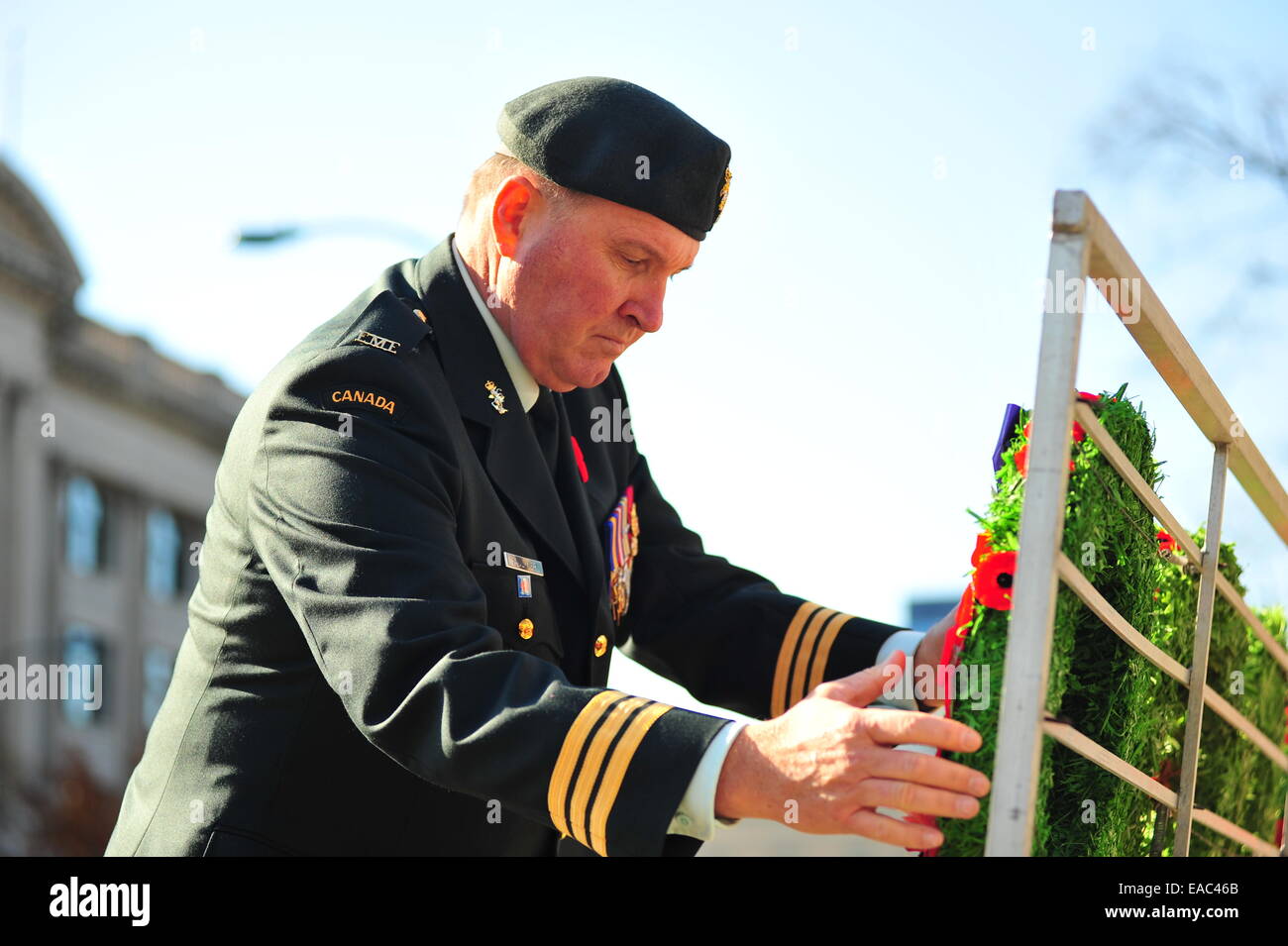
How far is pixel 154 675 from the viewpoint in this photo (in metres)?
43.1

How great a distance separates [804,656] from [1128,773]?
3.82ft

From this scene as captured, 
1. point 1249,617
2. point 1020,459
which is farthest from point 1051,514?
point 1249,617

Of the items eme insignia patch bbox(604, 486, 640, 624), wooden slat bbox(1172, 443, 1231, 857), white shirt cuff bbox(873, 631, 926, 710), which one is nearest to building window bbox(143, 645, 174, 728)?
eme insignia patch bbox(604, 486, 640, 624)

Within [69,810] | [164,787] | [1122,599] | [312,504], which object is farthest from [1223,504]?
[69,810]

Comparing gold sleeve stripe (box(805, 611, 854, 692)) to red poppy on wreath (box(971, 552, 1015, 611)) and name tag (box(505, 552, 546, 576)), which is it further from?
red poppy on wreath (box(971, 552, 1015, 611))

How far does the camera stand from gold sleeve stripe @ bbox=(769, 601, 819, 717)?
140 inches

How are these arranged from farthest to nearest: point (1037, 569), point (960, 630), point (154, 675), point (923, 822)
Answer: point (154, 675)
point (960, 630)
point (923, 822)
point (1037, 569)

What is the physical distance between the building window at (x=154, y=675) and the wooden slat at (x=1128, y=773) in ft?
133

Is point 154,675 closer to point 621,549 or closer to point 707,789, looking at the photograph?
point 621,549

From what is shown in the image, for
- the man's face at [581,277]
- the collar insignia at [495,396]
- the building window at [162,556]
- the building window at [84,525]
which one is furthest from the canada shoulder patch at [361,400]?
the building window at [162,556]

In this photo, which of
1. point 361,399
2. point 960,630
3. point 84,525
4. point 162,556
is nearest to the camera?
point 960,630

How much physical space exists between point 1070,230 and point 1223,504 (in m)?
1.11

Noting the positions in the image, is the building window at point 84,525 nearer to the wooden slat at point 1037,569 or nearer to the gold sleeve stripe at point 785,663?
the gold sleeve stripe at point 785,663

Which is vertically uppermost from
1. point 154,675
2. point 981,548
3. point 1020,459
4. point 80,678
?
point 154,675
